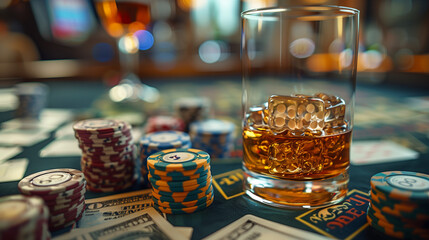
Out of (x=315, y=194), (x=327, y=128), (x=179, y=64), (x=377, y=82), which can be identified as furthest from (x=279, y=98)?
(x=179, y=64)

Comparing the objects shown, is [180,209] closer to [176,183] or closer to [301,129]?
[176,183]

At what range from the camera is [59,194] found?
2.76 ft

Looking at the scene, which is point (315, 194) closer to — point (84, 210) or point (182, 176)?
point (182, 176)

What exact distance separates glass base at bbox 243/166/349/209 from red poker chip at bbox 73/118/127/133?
0.56 metres

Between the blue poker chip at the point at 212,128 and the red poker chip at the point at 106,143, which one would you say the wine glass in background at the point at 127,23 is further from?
the red poker chip at the point at 106,143

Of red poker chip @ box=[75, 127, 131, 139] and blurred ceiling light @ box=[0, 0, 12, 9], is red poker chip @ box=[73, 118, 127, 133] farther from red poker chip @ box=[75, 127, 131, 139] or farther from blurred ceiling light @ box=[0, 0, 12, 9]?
blurred ceiling light @ box=[0, 0, 12, 9]

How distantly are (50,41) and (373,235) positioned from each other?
7177mm

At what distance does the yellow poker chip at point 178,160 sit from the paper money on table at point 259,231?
0.21 m

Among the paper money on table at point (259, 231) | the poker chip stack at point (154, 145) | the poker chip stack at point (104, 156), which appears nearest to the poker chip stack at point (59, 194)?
the poker chip stack at point (104, 156)

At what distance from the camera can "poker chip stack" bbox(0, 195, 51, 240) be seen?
62 centimetres

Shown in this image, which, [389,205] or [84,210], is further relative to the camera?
[84,210]

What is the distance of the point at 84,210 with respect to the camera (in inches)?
37.8

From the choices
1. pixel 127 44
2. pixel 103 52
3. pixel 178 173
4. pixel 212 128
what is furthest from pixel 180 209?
pixel 103 52

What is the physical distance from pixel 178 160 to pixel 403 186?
67 cm
